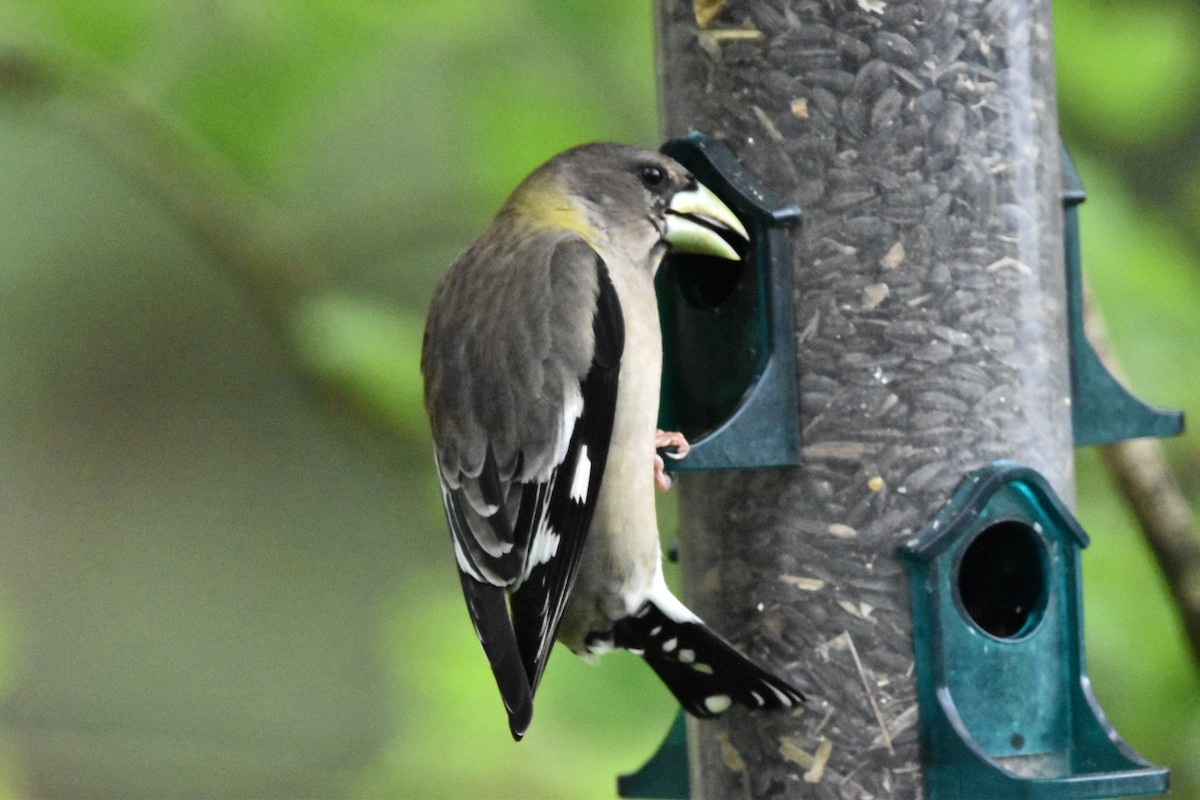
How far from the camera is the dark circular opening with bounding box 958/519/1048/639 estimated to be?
12.9 ft

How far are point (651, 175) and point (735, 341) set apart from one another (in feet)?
1.57

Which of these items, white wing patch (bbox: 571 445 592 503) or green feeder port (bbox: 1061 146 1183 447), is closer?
white wing patch (bbox: 571 445 592 503)

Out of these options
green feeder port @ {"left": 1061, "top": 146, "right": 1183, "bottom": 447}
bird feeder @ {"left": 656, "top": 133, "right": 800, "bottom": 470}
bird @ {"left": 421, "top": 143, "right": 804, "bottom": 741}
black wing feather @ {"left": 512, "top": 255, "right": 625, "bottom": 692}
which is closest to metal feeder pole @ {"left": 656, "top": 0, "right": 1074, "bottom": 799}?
bird feeder @ {"left": 656, "top": 133, "right": 800, "bottom": 470}

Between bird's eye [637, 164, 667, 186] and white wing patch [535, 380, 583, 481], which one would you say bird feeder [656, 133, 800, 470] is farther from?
white wing patch [535, 380, 583, 481]

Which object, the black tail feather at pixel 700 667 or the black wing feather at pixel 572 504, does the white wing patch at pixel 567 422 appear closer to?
the black wing feather at pixel 572 504

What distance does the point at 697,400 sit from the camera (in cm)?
418

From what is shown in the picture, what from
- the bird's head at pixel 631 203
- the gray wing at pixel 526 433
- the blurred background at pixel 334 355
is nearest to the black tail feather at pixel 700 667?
the gray wing at pixel 526 433

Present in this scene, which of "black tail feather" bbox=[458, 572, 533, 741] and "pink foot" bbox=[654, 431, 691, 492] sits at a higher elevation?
"pink foot" bbox=[654, 431, 691, 492]

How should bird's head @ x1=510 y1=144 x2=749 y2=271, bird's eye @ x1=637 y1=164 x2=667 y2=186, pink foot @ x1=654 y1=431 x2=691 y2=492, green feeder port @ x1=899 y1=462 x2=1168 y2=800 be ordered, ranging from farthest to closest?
bird's eye @ x1=637 y1=164 x2=667 y2=186
bird's head @ x1=510 y1=144 x2=749 y2=271
pink foot @ x1=654 y1=431 x2=691 y2=492
green feeder port @ x1=899 y1=462 x2=1168 y2=800

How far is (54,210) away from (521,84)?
12.9 ft

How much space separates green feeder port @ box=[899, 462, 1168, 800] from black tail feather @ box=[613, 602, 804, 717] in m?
0.33

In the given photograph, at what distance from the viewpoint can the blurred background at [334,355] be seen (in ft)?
18.0

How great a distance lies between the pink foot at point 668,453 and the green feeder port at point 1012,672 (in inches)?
21.1

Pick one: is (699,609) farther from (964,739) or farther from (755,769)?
(964,739)
